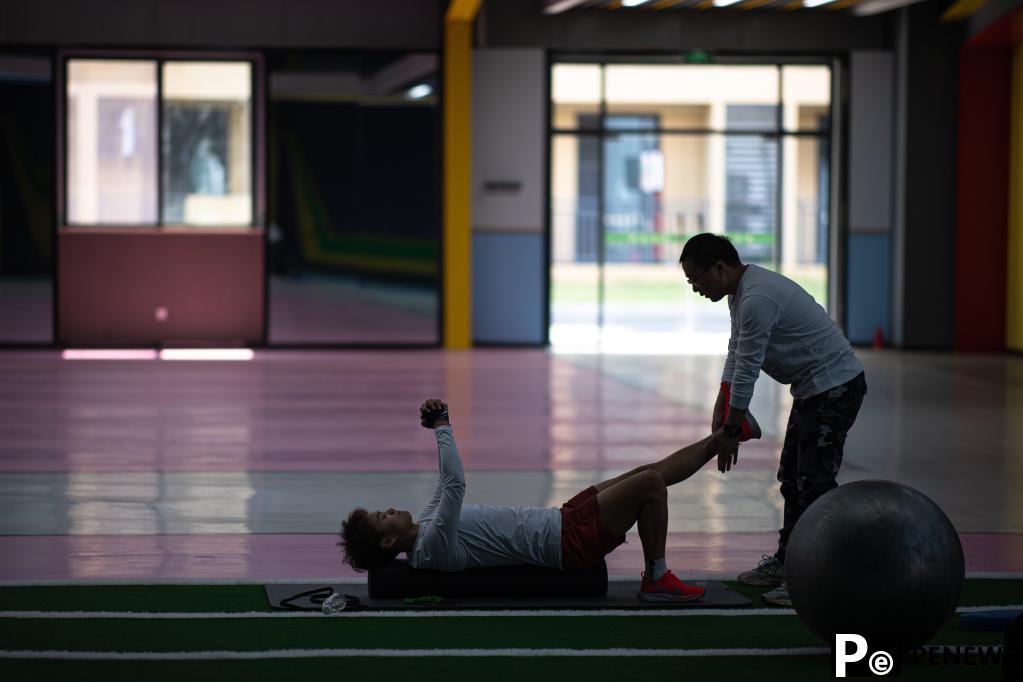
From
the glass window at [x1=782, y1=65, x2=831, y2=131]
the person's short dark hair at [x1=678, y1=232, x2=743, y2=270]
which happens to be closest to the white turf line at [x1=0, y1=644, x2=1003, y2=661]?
the person's short dark hair at [x1=678, y1=232, x2=743, y2=270]

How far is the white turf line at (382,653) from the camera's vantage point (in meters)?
5.47

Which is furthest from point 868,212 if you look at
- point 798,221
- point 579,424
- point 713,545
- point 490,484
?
point 713,545

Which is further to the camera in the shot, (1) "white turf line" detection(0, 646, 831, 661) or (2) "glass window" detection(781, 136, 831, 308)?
(2) "glass window" detection(781, 136, 831, 308)

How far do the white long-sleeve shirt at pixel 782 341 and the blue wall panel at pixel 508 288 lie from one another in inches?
545

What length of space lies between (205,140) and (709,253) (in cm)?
1489

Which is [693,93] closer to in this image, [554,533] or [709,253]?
[709,253]

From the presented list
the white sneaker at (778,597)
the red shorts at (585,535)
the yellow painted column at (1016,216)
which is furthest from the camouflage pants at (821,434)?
the yellow painted column at (1016,216)

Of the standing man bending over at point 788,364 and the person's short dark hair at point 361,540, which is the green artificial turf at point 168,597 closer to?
the person's short dark hair at point 361,540

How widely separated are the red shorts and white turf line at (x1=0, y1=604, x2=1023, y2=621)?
0.23m

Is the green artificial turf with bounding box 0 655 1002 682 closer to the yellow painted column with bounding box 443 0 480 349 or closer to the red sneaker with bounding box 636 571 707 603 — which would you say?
the red sneaker with bounding box 636 571 707 603

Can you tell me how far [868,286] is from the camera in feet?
68.7

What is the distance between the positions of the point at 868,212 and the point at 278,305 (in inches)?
327

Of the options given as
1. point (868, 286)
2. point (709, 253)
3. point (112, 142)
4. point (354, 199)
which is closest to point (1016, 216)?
point (868, 286)

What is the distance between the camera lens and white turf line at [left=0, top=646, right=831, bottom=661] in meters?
5.47
